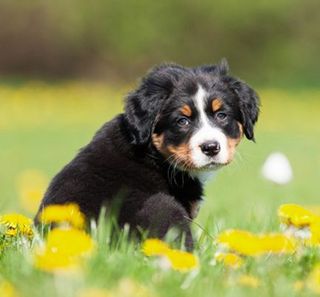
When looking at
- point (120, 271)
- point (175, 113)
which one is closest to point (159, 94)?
point (175, 113)

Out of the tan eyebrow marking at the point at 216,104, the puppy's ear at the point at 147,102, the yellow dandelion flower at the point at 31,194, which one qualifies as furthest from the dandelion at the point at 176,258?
the yellow dandelion flower at the point at 31,194

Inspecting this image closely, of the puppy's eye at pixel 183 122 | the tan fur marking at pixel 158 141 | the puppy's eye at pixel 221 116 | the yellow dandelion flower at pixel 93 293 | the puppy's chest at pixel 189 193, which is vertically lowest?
the puppy's chest at pixel 189 193

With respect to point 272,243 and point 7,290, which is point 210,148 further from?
point 7,290

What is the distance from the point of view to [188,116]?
17.8ft

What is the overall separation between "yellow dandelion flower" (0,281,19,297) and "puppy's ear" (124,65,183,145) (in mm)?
1956

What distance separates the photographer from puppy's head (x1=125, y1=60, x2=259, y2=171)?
532cm

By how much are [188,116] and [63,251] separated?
2369 millimetres

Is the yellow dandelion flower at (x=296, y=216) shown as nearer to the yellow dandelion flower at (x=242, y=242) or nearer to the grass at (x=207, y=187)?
the grass at (x=207, y=187)

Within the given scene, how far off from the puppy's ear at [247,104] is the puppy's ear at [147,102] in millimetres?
386

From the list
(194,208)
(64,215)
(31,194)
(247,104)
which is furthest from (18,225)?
(31,194)

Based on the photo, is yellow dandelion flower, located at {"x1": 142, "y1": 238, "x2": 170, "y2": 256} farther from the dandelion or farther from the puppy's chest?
the puppy's chest

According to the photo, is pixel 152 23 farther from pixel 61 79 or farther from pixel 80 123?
pixel 80 123

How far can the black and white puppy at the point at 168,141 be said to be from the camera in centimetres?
493

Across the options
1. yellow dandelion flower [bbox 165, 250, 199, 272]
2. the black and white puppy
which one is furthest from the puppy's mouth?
yellow dandelion flower [bbox 165, 250, 199, 272]
